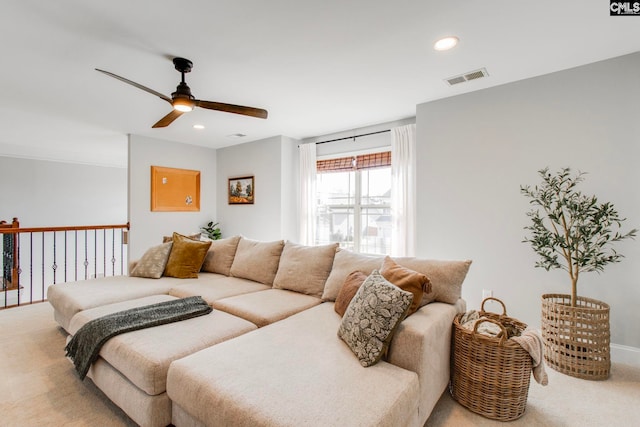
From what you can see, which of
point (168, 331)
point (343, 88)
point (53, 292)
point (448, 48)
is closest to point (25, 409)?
point (168, 331)

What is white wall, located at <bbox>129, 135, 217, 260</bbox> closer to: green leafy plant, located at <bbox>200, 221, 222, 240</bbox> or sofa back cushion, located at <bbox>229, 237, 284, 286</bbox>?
green leafy plant, located at <bbox>200, 221, 222, 240</bbox>

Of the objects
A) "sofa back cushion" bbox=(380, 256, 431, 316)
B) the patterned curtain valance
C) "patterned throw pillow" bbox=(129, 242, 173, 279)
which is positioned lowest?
"patterned throw pillow" bbox=(129, 242, 173, 279)

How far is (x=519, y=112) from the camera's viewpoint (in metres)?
2.79

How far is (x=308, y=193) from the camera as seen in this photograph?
479 cm

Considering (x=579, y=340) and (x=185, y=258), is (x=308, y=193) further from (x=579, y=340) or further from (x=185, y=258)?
(x=579, y=340)

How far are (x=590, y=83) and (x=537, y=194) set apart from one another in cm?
96

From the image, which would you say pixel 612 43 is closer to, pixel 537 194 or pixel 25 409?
pixel 537 194

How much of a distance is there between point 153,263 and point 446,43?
135 inches

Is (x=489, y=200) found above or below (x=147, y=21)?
below

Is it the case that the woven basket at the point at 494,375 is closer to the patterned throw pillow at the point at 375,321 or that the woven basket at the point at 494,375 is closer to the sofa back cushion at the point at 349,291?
the patterned throw pillow at the point at 375,321

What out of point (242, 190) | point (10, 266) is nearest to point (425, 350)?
point (242, 190)

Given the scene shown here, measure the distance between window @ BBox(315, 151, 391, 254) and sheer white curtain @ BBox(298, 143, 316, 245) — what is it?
0.11 metres

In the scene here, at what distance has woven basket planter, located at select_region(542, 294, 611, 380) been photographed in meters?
2.12

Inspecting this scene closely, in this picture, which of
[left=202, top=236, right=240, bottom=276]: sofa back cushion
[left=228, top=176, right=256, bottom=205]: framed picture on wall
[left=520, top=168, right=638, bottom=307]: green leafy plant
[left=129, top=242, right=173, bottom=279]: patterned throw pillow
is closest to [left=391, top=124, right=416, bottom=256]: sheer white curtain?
[left=520, top=168, right=638, bottom=307]: green leafy plant
